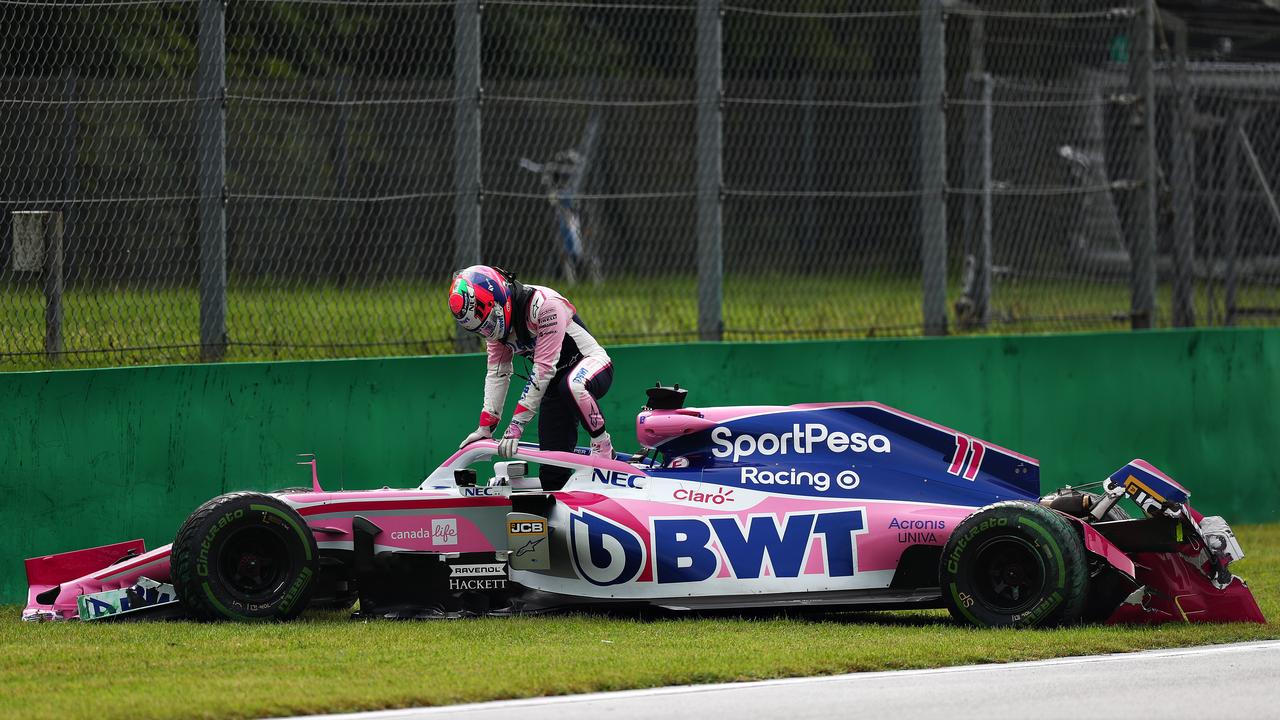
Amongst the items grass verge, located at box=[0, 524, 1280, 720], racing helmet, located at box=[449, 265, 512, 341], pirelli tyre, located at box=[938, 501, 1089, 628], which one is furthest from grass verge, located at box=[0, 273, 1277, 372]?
pirelli tyre, located at box=[938, 501, 1089, 628]

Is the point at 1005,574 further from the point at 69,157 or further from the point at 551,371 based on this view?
the point at 69,157

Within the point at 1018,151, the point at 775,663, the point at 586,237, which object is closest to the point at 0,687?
the point at 775,663

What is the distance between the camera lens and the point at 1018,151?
47.2 feet

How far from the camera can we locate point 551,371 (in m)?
9.94

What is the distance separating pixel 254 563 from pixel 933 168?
635cm

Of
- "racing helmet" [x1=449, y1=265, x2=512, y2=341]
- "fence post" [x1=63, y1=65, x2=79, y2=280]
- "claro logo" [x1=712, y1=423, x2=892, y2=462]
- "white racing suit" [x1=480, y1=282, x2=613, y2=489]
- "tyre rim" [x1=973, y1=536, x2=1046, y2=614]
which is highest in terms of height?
"fence post" [x1=63, y1=65, x2=79, y2=280]

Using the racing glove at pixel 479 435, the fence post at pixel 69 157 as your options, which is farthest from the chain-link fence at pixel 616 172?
the racing glove at pixel 479 435

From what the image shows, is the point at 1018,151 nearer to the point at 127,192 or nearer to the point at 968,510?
the point at 968,510

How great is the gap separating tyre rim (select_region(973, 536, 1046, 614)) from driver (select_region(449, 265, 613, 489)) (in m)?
2.10

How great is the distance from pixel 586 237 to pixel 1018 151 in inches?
146

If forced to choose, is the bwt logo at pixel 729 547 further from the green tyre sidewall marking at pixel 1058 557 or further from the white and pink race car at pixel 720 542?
the green tyre sidewall marking at pixel 1058 557

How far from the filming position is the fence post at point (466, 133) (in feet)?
38.5

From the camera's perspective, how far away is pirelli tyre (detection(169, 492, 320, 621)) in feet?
29.1

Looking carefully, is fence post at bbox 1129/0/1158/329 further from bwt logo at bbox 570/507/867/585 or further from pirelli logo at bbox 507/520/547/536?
pirelli logo at bbox 507/520/547/536
